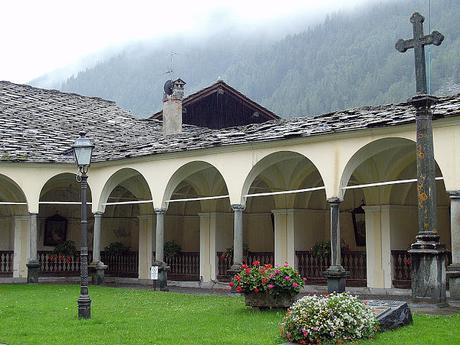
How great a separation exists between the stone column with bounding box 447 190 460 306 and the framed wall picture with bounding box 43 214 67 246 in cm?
1712

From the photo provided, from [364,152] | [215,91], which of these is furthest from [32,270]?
[215,91]

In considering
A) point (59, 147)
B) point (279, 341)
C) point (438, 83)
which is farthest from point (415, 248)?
point (438, 83)

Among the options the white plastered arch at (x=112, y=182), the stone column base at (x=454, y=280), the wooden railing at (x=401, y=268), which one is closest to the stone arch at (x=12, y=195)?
the white plastered arch at (x=112, y=182)

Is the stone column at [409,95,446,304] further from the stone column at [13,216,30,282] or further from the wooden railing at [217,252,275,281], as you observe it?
the stone column at [13,216,30,282]

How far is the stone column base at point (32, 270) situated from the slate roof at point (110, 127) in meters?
3.48

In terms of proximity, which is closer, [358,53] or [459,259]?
[459,259]

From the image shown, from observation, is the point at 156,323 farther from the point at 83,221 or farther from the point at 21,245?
the point at 21,245

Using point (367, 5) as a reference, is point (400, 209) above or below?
below

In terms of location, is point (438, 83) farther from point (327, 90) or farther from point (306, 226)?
point (306, 226)

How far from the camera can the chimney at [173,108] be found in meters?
28.9

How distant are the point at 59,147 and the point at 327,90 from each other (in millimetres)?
50055

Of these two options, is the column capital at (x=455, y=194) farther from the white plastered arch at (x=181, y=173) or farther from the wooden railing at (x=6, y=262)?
the wooden railing at (x=6, y=262)

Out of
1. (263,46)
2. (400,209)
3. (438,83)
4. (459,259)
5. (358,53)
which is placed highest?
(263,46)

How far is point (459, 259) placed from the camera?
1438 centimetres
